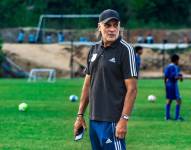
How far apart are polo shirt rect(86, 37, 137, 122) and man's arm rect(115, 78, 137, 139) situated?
0.27ft

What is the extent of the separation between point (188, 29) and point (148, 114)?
51.5m

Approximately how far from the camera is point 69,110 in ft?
83.0

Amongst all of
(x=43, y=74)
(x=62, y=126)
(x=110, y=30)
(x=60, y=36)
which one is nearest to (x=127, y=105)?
(x=110, y=30)

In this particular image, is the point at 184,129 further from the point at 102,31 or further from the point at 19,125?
the point at 102,31

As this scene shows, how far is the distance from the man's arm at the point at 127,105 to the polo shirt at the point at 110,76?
0.27ft

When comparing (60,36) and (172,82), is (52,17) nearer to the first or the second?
(60,36)

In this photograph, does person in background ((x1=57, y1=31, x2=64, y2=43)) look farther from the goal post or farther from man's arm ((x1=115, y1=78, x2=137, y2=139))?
man's arm ((x1=115, y1=78, x2=137, y2=139))

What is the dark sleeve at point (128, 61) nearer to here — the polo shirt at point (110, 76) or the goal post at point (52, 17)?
the polo shirt at point (110, 76)

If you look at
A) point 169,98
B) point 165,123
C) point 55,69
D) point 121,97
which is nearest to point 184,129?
point 165,123

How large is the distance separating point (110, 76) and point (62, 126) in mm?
10080

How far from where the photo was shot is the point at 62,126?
20.0 metres

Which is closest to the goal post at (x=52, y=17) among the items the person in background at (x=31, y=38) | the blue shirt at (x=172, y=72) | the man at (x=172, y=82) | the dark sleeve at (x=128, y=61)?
the person in background at (x=31, y=38)

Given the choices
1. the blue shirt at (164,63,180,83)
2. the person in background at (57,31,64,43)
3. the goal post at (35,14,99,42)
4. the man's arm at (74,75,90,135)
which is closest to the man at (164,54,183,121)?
the blue shirt at (164,63,180,83)

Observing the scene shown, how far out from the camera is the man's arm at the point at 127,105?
983 cm
